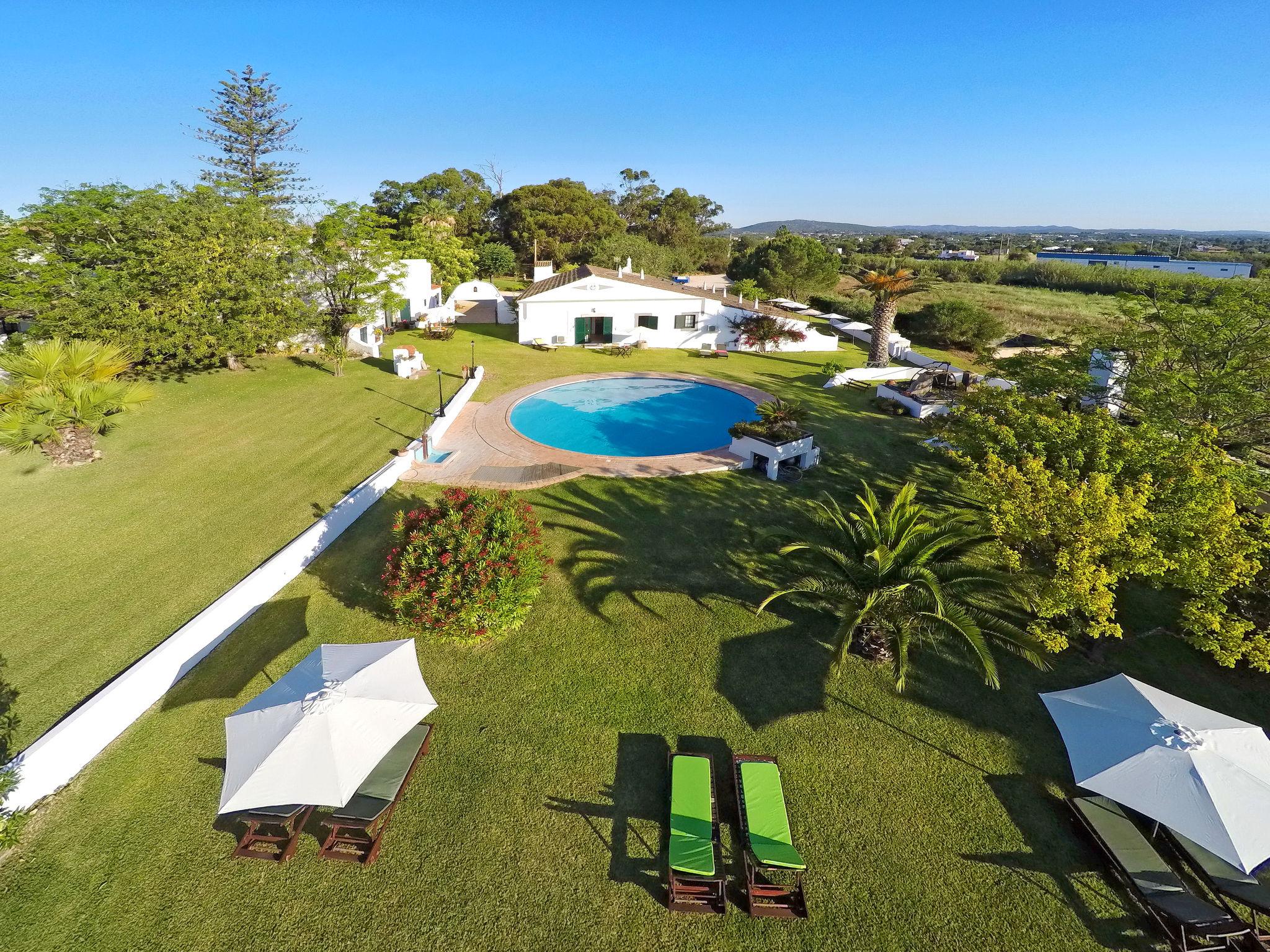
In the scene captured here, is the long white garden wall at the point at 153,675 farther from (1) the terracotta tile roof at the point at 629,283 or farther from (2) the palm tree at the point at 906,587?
(1) the terracotta tile roof at the point at 629,283

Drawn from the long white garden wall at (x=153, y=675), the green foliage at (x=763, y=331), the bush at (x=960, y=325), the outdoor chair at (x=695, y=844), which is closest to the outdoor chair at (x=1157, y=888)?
the outdoor chair at (x=695, y=844)

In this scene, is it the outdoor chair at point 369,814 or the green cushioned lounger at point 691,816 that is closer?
the green cushioned lounger at point 691,816

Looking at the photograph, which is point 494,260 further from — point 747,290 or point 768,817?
point 768,817

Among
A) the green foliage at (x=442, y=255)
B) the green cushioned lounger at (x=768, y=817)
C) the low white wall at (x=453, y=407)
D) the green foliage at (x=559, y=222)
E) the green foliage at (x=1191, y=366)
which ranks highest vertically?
the green foliage at (x=559, y=222)

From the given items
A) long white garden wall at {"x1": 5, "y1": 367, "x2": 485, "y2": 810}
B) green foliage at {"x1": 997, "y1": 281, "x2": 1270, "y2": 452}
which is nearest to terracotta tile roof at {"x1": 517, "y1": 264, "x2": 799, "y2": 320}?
green foliage at {"x1": 997, "y1": 281, "x2": 1270, "y2": 452}

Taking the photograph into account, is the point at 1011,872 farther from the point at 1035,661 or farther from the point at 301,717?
the point at 301,717

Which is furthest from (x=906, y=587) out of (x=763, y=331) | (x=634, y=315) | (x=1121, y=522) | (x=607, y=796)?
(x=634, y=315)

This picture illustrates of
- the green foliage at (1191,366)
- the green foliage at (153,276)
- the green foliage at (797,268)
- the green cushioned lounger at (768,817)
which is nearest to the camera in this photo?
the green cushioned lounger at (768,817)
